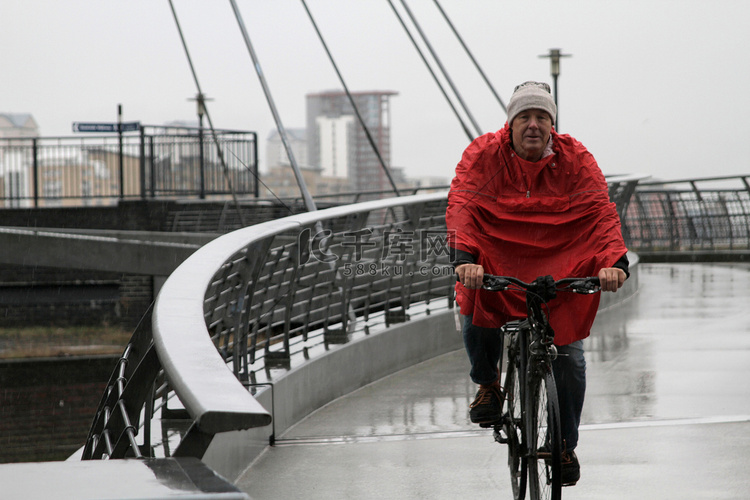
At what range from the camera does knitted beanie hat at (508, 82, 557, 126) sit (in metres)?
3.33

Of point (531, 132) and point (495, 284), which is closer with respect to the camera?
point (495, 284)

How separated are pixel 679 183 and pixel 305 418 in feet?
42.5

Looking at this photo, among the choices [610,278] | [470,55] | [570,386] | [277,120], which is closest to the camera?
[610,278]

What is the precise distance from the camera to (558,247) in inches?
133

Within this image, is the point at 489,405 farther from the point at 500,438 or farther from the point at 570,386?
the point at 570,386

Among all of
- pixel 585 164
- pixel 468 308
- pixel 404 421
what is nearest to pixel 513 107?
pixel 585 164

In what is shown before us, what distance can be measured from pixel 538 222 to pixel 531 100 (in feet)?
1.40

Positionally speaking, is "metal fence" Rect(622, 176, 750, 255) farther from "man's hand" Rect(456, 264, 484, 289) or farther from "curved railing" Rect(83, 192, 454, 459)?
"man's hand" Rect(456, 264, 484, 289)

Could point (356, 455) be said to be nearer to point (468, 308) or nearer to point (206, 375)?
point (468, 308)

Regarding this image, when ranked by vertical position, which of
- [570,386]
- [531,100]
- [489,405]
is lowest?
[489,405]

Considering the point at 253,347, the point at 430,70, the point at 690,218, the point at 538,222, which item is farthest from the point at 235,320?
the point at 690,218

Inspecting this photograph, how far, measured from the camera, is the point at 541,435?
124 inches

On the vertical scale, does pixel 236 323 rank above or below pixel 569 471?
above

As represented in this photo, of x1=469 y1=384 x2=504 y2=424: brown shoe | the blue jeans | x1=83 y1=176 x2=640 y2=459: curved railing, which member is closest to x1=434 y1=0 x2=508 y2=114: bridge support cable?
x1=83 y1=176 x2=640 y2=459: curved railing
